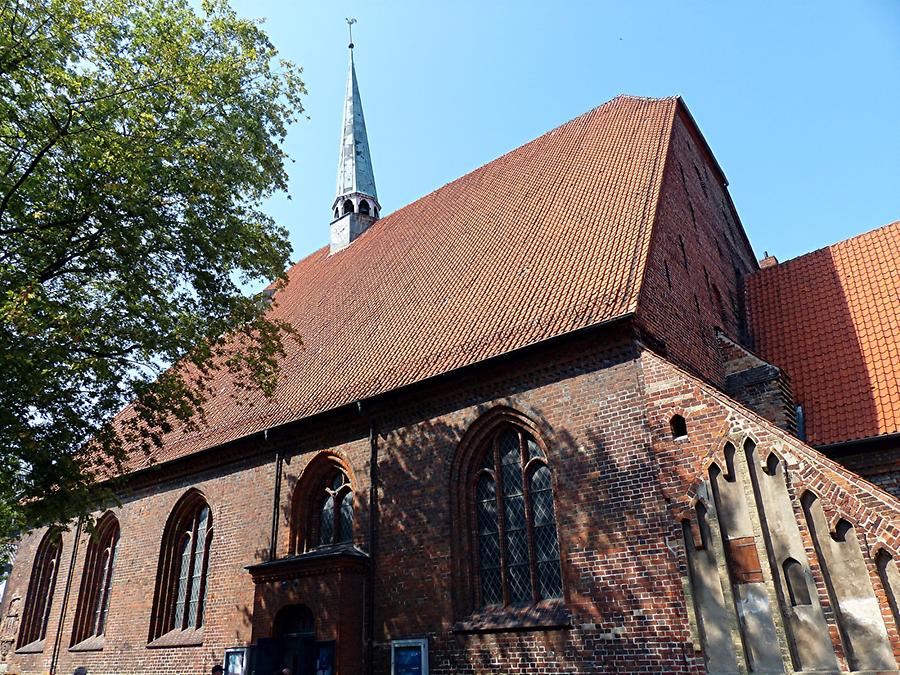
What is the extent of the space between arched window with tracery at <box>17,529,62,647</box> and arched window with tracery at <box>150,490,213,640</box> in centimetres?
480

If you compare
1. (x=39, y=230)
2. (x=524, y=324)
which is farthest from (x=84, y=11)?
(x=524, y=324)

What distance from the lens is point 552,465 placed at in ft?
27.7

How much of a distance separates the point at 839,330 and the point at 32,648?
713 inches

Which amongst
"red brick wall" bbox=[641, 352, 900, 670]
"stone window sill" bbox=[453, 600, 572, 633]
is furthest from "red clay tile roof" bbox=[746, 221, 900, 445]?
"stone window sill" bbox=[453, 600, 572, 633]

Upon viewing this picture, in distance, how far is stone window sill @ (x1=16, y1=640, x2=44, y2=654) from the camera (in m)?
15.7

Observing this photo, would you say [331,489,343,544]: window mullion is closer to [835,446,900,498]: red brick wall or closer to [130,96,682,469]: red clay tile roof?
[130,96,682,469]: red clay tile roof

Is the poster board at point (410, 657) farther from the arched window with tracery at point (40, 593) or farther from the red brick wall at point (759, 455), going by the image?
the arched window with tracery at point (40, 593)

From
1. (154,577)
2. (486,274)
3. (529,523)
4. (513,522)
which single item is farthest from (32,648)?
(486,274)

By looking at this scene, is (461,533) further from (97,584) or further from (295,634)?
(97,584)

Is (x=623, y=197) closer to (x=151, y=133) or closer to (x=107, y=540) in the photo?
(x=151, y=133)

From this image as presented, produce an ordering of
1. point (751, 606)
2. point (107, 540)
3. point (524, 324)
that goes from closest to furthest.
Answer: point (751, 606) → point (524, 324) → point (107, 540)

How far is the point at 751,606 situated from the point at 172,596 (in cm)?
1087

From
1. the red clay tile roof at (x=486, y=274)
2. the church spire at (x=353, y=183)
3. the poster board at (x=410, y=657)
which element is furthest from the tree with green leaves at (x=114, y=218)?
the church spire at (x=353, y=183)

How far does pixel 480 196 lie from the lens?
14711 millimetres
